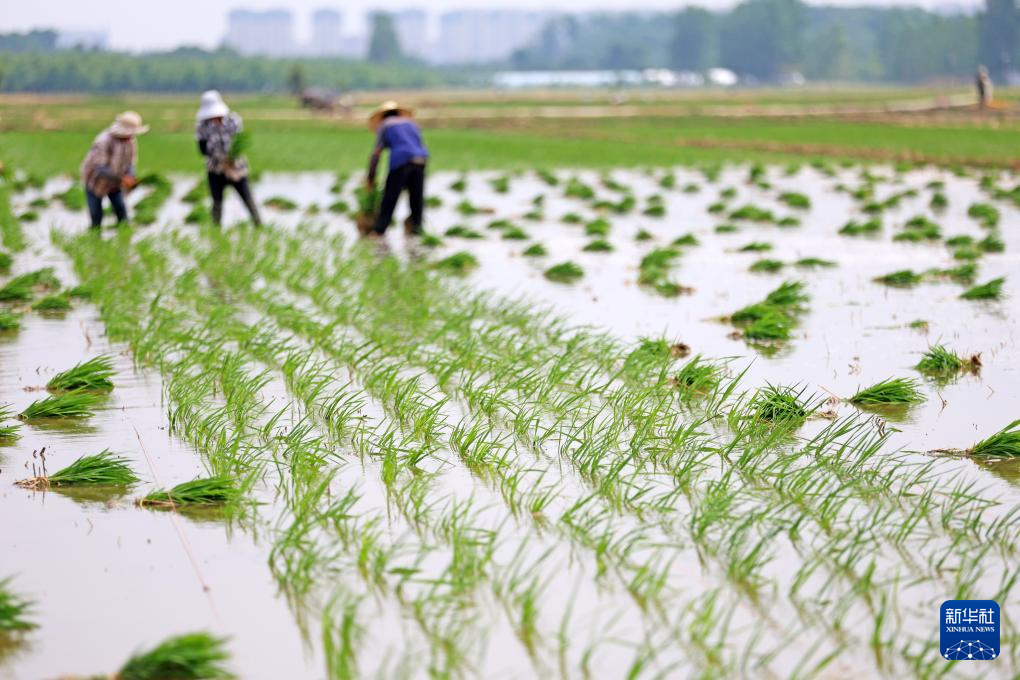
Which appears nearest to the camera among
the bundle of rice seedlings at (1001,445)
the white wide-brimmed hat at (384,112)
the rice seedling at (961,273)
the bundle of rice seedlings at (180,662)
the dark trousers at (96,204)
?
the bundle of rice seedlings at (180,662)

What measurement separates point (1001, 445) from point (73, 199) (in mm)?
12615

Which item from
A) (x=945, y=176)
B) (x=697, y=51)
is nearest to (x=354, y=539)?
(x=945, y=176)

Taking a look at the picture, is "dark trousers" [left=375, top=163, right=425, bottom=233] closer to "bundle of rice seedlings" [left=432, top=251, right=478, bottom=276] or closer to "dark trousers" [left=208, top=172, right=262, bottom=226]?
"dark trousers" [left=208, top=172, right=262, bottom=226]

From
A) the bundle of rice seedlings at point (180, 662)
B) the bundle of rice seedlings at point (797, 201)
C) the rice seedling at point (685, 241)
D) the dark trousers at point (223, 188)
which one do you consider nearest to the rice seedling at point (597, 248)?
the rice seedling at point (685, 241)

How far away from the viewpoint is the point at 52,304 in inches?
317

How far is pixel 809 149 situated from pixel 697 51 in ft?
459

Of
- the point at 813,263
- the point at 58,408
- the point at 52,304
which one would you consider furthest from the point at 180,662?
the point at 813,263

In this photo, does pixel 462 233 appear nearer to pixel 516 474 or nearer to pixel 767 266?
pixel 767 266

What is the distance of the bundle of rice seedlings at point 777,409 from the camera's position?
16.7 feet

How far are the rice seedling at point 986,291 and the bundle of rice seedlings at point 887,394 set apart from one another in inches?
120

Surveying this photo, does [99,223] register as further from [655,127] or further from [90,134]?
[655,127]

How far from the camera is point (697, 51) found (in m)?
162

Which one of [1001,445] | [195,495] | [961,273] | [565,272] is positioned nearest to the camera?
[195,495]

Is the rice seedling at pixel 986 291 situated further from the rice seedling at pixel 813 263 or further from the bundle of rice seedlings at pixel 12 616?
the bundle of rice seedlings at pixel 12 616
